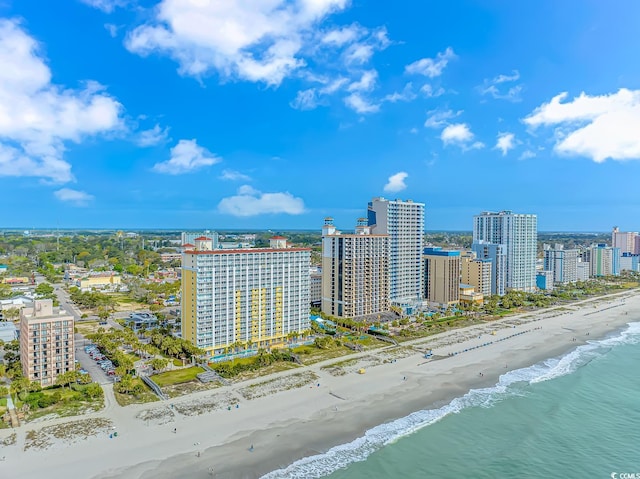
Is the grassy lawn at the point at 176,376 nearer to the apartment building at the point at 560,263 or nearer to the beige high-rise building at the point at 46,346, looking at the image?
the beige high-rise building at the point at 46,346

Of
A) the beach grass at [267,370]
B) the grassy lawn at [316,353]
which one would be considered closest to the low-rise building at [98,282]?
the grassy lawn at [316,353]

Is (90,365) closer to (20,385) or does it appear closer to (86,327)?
(20,385)

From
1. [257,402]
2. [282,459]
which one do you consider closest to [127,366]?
[257,402]

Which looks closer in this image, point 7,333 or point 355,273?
point 7,333

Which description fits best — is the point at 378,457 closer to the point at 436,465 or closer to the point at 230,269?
the point at 436,465

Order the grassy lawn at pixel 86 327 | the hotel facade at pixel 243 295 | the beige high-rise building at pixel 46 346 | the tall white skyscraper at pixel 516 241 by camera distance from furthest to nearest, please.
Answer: the tall white skyscraper at pixel 516 241
the grassy lawn at pixel 86 327
the hotel facade at pixel 243 295
the beige high-rise building at pixel 46 346

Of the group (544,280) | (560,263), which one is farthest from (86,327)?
(560,263)
